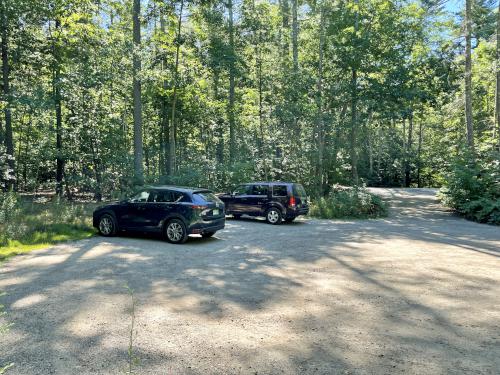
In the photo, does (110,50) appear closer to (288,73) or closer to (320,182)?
(288,73)

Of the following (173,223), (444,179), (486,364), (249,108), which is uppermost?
(249,108)

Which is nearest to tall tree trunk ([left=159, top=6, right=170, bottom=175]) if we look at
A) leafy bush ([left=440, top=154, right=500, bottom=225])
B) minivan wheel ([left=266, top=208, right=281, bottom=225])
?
minivan wheel ([left=266, top=208, right=281, bottom=225])

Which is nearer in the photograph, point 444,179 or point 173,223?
point 173,223

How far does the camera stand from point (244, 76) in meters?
25.0

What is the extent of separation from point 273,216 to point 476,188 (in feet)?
31.5

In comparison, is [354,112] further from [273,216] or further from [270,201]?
[273,216]

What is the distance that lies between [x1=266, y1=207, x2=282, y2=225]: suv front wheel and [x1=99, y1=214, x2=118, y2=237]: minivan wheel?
246 inches

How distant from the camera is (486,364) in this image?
3797mm

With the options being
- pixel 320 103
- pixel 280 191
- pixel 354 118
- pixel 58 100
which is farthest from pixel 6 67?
pixel 354 118

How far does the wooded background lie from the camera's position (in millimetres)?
18812

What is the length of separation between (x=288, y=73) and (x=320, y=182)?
23.0ft

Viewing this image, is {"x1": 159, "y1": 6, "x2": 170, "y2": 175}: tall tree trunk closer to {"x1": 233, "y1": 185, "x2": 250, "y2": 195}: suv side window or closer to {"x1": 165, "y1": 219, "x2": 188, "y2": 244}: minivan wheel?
{"x1": 233, "y1": 185, "x2": 250, "y2": 195}: suv side window

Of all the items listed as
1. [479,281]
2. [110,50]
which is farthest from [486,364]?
[110,50]

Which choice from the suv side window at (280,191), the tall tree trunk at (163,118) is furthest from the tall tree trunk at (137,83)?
the suv side window at (280,191)
